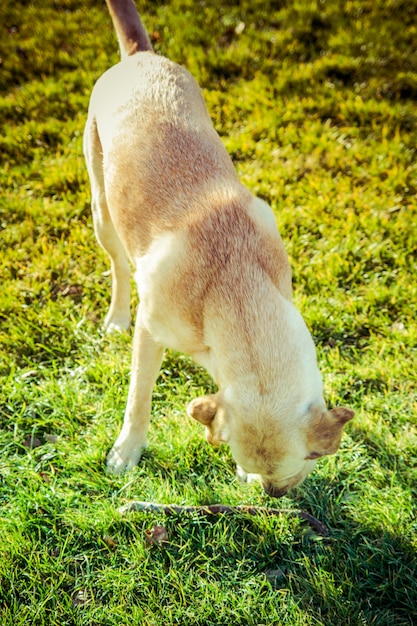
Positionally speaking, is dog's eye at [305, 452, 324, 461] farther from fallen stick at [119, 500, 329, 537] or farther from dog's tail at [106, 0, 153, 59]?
dog's tail at [106, 0, 153, 59]

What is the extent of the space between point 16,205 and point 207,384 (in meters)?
2.69

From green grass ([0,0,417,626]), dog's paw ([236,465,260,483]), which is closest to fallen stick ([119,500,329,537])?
green grass ([0,0,417,626])

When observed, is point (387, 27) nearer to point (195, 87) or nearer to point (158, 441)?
point (195, 87)

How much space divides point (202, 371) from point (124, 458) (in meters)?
0.86

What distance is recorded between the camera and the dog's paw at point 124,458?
3496 mm

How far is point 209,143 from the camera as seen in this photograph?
3322 mm

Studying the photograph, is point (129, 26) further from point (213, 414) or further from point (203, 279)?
point (213, 414)

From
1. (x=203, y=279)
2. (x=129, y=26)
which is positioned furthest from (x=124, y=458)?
(x=129, y=26)

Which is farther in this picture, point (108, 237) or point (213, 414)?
point (108, 237)

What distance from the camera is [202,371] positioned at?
4035 millimetres

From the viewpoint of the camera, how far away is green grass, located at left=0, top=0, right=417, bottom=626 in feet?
9.71

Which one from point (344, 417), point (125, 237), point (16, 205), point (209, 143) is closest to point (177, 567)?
point (344, 417)

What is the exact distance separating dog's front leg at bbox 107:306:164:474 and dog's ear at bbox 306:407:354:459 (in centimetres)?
106

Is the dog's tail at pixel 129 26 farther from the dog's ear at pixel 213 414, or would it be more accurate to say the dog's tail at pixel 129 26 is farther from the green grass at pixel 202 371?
the dog's ear at pixel 213 414
